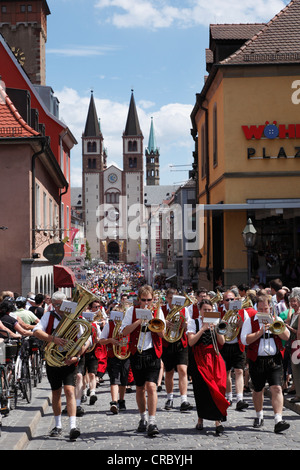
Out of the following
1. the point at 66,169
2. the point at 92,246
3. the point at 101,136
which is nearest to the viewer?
the point at 66,169

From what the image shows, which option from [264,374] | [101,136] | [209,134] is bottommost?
[264,374]

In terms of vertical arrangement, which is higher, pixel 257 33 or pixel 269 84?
pixel 257 33

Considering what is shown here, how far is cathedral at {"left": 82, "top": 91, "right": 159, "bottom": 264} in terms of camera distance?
147 m

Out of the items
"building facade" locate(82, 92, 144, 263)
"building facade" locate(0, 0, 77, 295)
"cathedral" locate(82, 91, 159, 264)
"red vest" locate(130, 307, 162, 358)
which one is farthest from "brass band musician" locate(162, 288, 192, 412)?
"building facade" locate(82, 92, 144, 263)

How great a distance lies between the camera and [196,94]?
29.0 meters

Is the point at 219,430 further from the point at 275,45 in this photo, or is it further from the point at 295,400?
the point at 275,45

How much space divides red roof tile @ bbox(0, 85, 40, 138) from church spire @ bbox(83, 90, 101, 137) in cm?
13641

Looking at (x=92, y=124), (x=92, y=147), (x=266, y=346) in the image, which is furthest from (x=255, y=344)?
(x=92, y=124)

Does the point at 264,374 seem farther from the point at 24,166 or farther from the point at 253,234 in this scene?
the point at 24,166

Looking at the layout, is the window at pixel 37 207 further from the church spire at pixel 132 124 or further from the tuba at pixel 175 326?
the church spire at pixel 132 124

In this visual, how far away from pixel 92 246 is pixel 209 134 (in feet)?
393

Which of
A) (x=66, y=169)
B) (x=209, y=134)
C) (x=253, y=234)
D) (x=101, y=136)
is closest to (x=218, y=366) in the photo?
(x=253, y=234)

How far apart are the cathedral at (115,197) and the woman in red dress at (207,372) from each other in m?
131

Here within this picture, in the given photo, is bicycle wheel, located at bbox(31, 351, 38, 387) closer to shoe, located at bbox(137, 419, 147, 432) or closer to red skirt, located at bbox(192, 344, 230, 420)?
shoe, located at bbox(137, 419, 147, 432)
